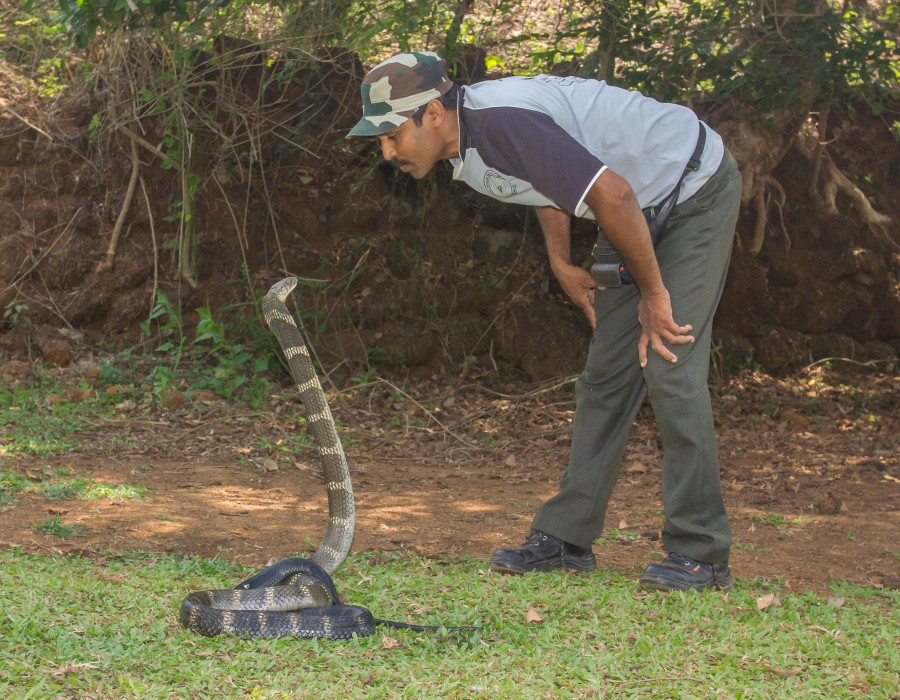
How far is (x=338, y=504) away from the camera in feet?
12.6

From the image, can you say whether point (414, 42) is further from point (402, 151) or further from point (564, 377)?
point (402, 151)

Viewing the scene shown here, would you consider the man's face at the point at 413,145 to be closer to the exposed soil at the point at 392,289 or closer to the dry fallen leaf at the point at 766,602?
the dry fallen leaf at the point at 766,602

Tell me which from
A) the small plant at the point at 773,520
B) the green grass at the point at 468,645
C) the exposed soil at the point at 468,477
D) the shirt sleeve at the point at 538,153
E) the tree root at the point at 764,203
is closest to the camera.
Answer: the green grass at the point at 468,645

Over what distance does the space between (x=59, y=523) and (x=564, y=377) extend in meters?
5.11

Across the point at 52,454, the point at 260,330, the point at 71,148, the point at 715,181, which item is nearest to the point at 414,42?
the point at 260,330

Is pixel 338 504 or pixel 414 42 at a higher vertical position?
pixel 414 42

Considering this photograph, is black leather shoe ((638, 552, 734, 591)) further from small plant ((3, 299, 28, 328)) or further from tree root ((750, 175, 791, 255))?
small plant ((3, 299, 28, 328))

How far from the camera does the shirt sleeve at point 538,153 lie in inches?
127

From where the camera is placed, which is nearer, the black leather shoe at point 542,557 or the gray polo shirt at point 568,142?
the gray polo shirt at point 568,142

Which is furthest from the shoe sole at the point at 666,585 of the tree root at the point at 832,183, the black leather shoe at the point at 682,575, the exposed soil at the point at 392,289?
the tree root at the point at 832,183

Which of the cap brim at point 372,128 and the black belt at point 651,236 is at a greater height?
the cap brim at point 372,128

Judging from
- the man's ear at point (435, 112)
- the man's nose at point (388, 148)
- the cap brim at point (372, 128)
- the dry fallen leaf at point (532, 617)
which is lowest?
the dry fallen leaf at point (532, 617)

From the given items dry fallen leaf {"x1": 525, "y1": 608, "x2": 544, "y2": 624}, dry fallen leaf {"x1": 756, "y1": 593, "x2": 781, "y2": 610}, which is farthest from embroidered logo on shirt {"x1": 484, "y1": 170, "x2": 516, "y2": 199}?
dry fallen leaf {"x1": 756, "y1": 593, "x2": 781, "y2": 610}

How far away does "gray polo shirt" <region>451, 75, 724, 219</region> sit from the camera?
128 inches
